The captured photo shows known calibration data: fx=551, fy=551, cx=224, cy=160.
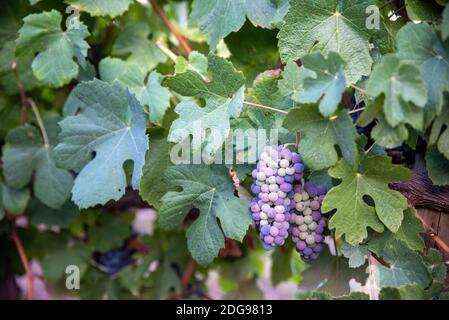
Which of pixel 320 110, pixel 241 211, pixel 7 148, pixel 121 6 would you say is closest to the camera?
pixel 320 110

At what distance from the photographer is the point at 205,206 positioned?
154 centimetres

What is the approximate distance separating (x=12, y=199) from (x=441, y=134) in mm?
1587

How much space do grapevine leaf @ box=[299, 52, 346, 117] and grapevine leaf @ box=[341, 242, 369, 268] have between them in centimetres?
42

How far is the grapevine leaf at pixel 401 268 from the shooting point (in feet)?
4.55

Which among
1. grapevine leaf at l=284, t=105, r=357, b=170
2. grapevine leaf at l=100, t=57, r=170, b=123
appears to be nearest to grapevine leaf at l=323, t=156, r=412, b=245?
grapevine leaf at l=284, t=105, r=357, b=170

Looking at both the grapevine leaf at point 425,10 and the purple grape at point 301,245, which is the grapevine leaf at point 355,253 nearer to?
the purple grape at point 301,245

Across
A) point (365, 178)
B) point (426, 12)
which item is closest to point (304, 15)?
point (426, 12)

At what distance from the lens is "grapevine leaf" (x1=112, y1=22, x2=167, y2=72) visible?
2037 millimetres

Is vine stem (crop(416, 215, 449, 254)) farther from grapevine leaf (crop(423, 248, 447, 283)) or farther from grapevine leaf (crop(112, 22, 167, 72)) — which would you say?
grapevine leaf (crop(112, 22, 167, 72))

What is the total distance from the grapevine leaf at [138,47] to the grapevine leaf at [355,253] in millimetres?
995

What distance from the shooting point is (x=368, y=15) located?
1.40 meters

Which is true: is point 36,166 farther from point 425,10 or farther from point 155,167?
point 425,10
